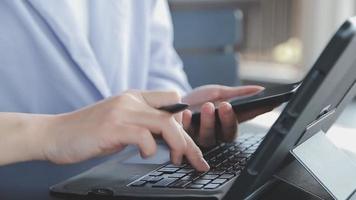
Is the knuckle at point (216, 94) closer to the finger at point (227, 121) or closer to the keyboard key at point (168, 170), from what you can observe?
the finger at point (227, 121)

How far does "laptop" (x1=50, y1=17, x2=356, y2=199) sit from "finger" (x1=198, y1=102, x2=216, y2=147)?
26mm

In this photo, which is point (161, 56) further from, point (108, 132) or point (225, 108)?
point (108, 132)

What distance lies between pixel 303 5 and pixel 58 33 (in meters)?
1.98

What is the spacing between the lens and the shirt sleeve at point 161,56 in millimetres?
1105

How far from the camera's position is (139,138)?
0.62 m

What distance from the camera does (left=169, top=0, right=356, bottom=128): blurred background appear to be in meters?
1.74

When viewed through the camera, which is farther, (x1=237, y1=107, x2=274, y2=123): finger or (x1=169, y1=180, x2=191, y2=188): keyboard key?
(x1=237, y1=107, x2=274, y2=123): finger

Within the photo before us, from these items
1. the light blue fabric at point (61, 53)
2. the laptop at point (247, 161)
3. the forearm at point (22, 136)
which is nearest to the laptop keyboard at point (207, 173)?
the laptop at point (247, 161)

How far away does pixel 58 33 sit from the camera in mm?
823

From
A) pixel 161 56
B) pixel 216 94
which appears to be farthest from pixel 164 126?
pixel 161 56

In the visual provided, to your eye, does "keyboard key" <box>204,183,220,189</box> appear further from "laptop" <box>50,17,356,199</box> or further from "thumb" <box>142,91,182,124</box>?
"thumb" <box>142,91,182,124</box>

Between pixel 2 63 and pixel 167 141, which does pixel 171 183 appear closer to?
pixel 167 141

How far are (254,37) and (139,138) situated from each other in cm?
273

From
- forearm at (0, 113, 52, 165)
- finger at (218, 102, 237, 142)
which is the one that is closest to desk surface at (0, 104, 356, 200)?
forearm at (0, 113, 52, 165)
